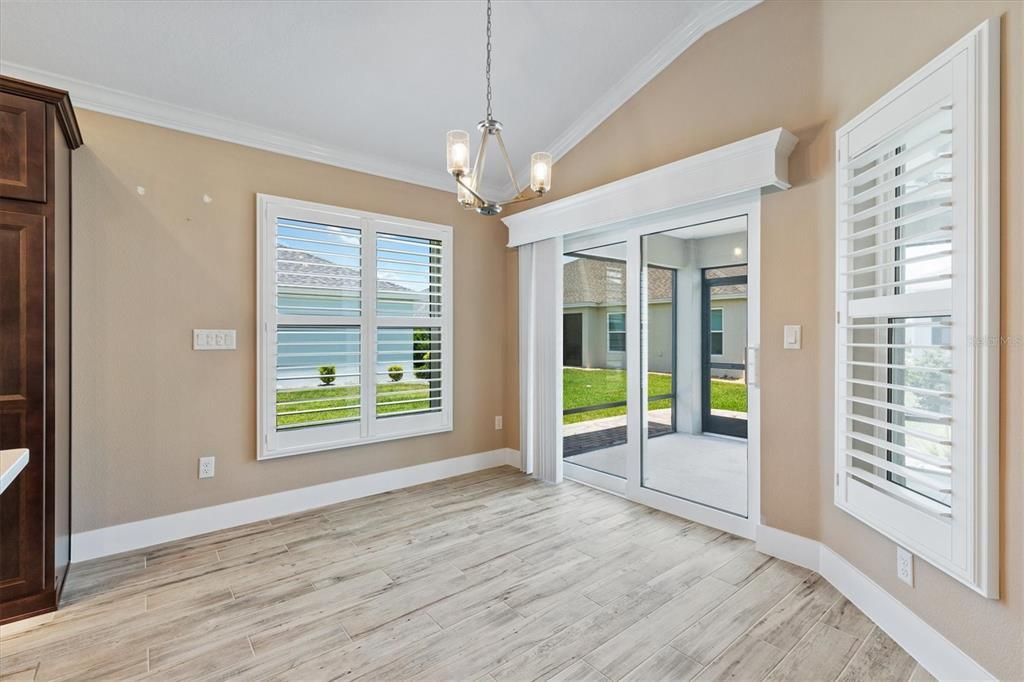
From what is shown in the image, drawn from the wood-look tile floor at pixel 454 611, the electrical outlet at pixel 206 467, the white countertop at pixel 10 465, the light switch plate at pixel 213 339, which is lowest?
the wood-look tile floor at pixel 454 611

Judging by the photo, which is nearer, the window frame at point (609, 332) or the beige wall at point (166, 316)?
the beige wall at point (166, 316)

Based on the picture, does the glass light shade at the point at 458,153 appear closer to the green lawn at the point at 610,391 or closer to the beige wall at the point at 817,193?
the beige wall at the point at 817,193

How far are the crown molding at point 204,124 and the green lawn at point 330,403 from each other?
1.77 meters

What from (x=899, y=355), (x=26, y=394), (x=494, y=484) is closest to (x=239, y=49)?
(x=26, y=394)

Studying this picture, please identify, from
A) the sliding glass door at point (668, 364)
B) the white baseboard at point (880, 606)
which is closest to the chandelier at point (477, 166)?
the sliding glass door at point (668, 364)

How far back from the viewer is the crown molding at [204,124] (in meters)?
2.72

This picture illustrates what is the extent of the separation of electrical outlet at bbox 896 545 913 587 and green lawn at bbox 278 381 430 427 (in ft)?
10.9

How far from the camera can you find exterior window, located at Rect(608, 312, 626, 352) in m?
3.89

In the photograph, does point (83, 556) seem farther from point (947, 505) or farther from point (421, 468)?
point (947, 505)

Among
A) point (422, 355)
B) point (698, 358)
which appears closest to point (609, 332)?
point (698, 358)

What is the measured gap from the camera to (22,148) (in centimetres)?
220

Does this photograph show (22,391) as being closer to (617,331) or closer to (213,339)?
(213,339)

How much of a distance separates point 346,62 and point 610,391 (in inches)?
121

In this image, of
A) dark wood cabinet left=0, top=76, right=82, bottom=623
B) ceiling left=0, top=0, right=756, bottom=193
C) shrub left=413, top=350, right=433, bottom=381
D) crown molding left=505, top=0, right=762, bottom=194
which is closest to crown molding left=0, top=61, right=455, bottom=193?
ceiling left=0, top=0, right=756, bottom=193
